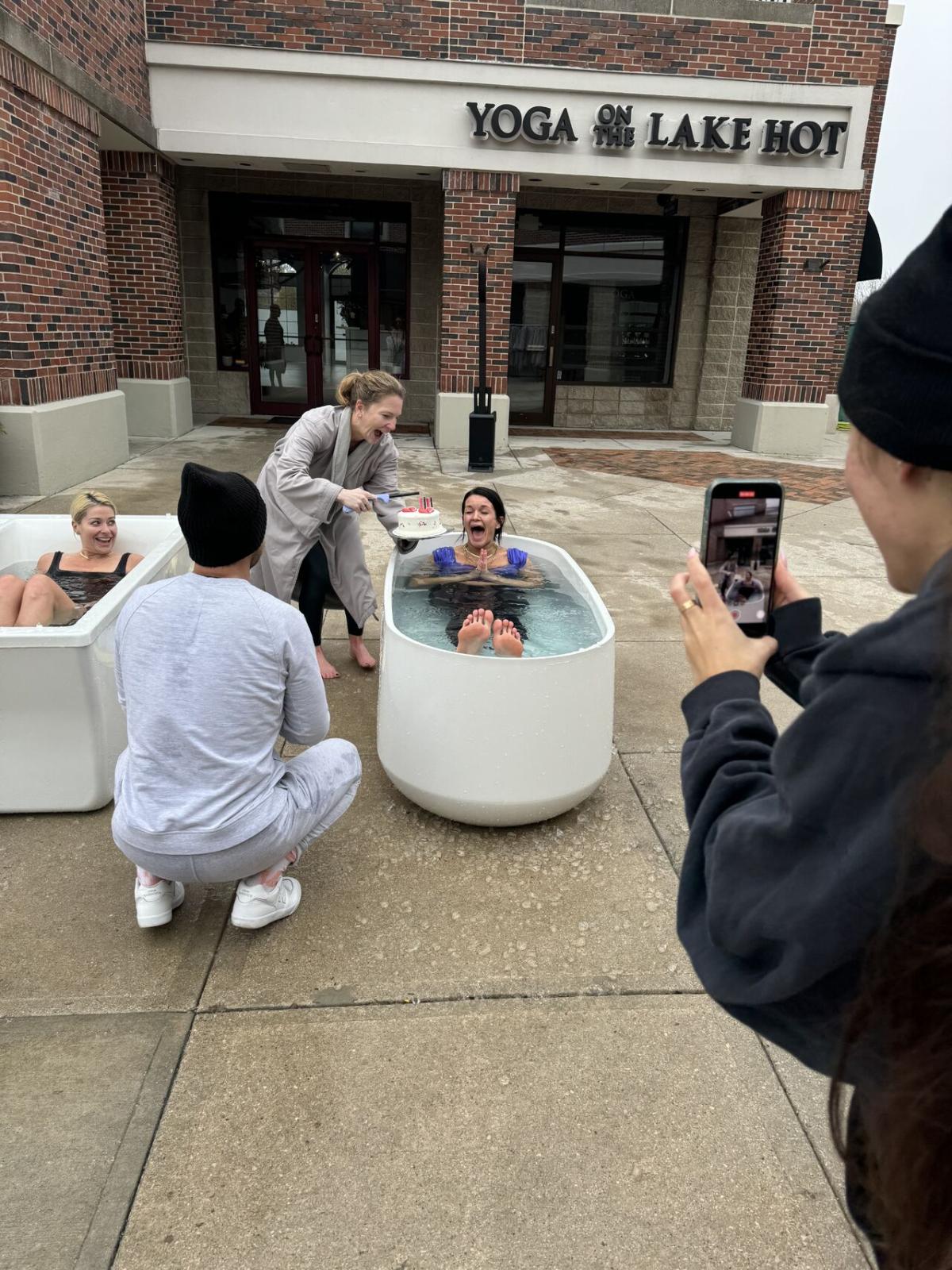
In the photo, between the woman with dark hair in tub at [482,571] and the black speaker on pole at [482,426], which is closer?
the woman with dark hair in tub at [482,571]

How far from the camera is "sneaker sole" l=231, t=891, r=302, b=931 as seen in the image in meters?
2.68

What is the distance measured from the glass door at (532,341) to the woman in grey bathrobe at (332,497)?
10766 mm

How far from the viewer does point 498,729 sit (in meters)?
3.11

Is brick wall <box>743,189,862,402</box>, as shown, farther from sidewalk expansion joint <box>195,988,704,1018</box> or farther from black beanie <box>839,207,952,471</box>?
black beanie <box>839,207,952,471</box>

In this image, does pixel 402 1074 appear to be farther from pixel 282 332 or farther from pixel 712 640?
pixel 282 332

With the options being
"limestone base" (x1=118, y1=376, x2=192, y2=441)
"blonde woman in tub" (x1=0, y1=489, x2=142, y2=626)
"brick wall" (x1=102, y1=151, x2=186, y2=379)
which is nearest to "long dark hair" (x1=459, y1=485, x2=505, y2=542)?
"blonde woman in tub" (x1=0, y1=489, x2=142, y2=626)

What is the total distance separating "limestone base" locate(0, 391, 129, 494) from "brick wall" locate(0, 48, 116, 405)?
0.16 metres

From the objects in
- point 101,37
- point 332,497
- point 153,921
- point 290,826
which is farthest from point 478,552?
point 101,37

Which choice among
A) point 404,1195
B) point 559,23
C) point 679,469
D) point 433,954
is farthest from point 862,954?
point 559,23

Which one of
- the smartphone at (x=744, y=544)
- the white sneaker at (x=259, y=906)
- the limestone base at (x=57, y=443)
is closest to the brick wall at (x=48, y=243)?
the limestone base at (x=57, y=443)

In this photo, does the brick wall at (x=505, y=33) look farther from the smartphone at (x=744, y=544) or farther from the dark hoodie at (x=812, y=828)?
the dark hoodie at (x=812, y=828)

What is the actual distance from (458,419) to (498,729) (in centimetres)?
996

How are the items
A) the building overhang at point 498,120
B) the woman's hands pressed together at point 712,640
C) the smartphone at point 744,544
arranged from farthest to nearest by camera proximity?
the building overhang at point 498,120 < the smartphone at point 744,544 < the woman's hands pressed together at point 712,640

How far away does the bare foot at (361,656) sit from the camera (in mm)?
4852
